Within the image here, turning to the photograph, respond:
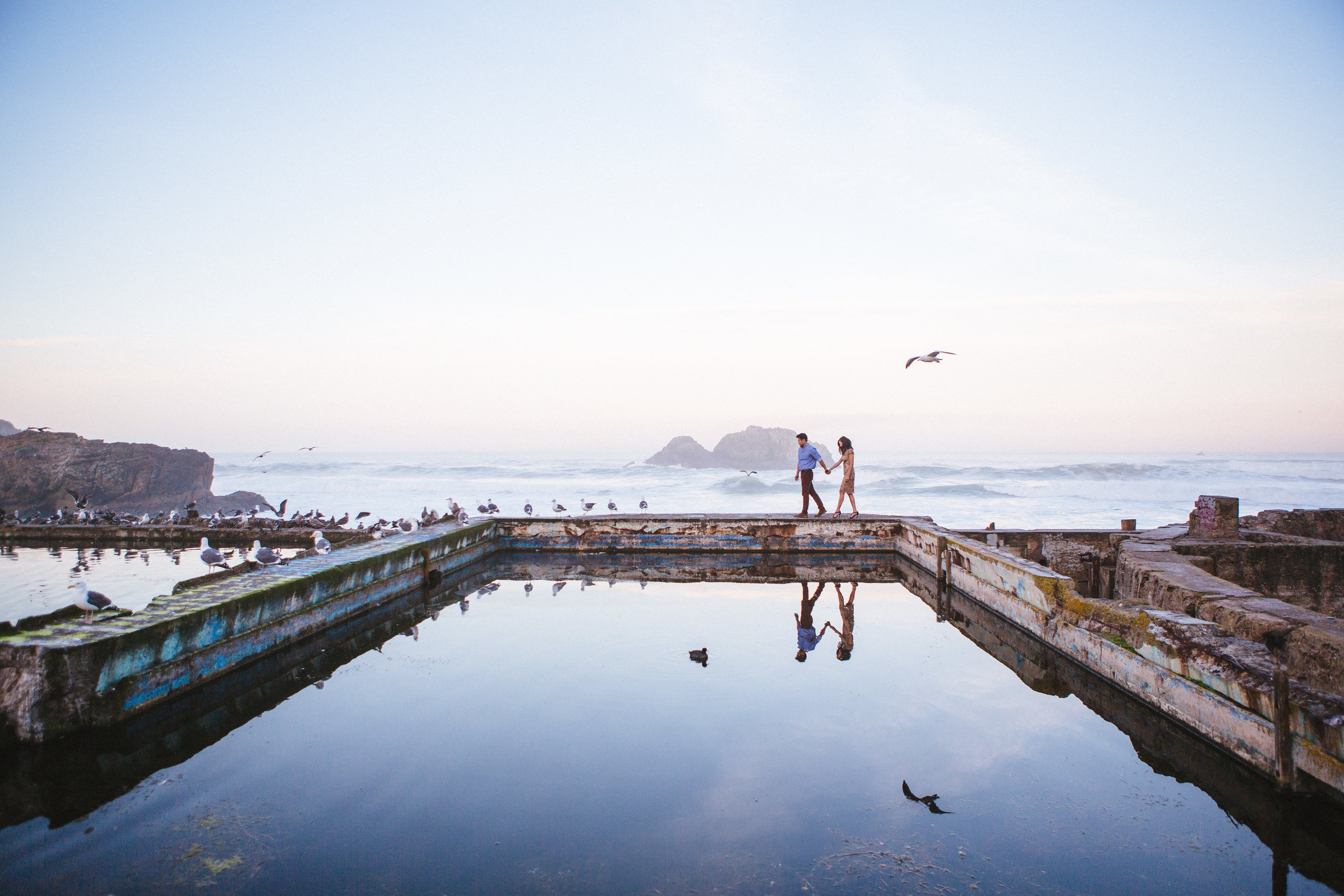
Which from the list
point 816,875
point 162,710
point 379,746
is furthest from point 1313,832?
point 162,710

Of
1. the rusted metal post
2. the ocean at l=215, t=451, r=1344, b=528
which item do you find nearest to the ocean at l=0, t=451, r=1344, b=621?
the ocean at l=215, t=451, r=1344, b=528

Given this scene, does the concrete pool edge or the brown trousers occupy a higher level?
the brown trousers

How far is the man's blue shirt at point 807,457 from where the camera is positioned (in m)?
11.8

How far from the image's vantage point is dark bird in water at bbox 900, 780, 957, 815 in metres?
3.37

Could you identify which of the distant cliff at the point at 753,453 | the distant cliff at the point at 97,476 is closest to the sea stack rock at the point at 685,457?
the distant cliff at the point at 753,453

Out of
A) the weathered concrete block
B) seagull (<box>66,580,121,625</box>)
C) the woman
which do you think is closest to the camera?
seagull (<box>66,580,121,625</box>)

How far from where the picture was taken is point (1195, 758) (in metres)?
4.00

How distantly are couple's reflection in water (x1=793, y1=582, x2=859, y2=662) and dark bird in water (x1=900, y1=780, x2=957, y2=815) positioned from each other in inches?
86.3

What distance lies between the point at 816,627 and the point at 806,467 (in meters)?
5.44

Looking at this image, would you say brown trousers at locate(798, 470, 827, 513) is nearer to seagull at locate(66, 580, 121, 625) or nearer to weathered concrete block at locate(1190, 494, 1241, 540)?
weathered concrete block at locate(1190, 494, 1241, 540)

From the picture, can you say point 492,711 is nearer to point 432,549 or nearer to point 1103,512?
point 432,549

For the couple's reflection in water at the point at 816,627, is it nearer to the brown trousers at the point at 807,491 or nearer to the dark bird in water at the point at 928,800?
the dark bird in water at the point at 928,800

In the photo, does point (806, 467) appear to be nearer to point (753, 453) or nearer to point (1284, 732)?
point (1284, 732)

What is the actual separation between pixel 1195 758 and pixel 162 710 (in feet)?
22.2
